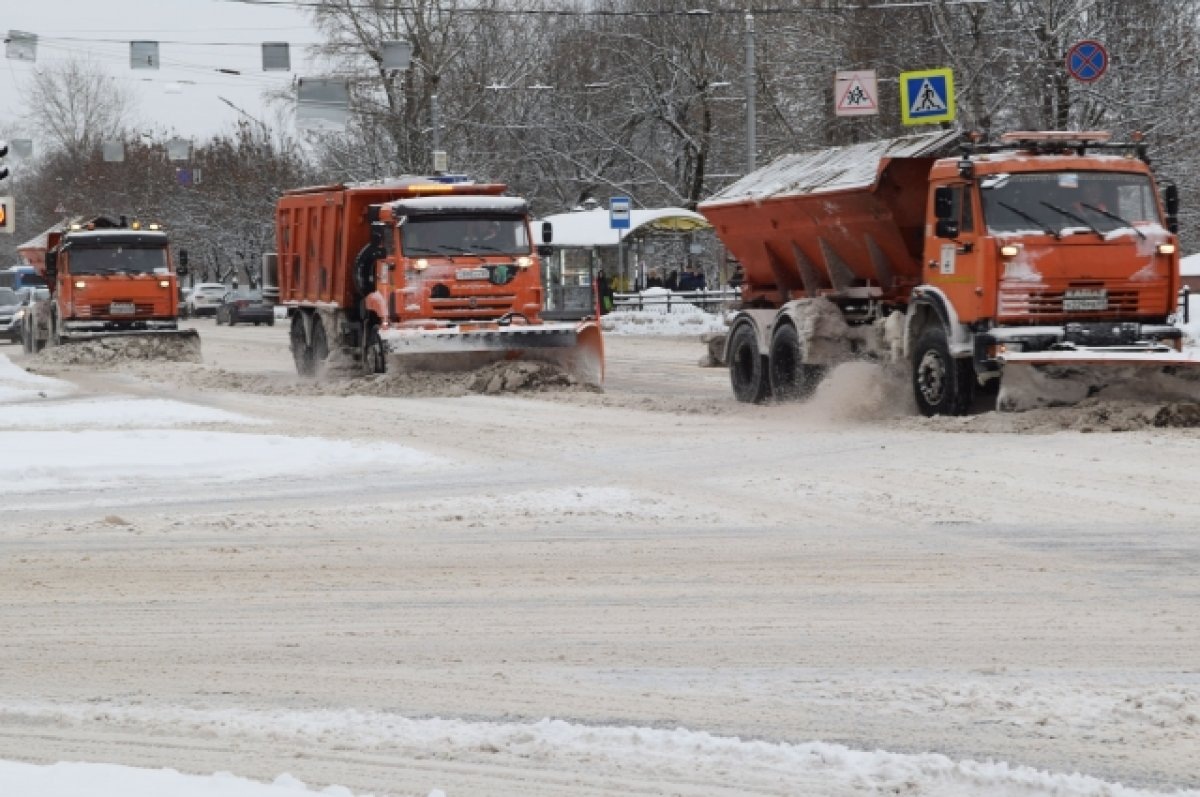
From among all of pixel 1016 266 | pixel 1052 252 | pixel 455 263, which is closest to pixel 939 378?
pixel 1016 266

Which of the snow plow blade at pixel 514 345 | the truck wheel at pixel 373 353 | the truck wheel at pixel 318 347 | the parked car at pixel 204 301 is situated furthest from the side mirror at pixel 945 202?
the parked car at pixel 204 301

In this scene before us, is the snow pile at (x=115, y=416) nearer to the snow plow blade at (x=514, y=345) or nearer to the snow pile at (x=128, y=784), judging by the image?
the snow plow blade at (x=514, y=345)

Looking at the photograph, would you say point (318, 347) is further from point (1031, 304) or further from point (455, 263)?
point (1031, 304)

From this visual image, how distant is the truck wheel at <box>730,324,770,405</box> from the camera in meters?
22.9

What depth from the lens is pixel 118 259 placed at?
3491 centimetres

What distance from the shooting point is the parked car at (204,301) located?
75.3 meters

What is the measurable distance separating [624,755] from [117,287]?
97.6 ft

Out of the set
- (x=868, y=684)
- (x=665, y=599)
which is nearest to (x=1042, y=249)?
(x=665, y=599)

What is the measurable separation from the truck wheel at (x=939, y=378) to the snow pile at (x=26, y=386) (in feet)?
37.2

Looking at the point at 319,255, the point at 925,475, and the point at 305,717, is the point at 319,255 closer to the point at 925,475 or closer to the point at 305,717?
the point at 925,475

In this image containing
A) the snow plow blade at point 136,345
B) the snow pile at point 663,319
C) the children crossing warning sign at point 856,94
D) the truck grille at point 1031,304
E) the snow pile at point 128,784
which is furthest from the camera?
the snow pile at point 663,319

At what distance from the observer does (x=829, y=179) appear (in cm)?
2109

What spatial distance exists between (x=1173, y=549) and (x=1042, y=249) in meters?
7.93

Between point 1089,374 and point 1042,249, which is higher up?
point 1042,249
